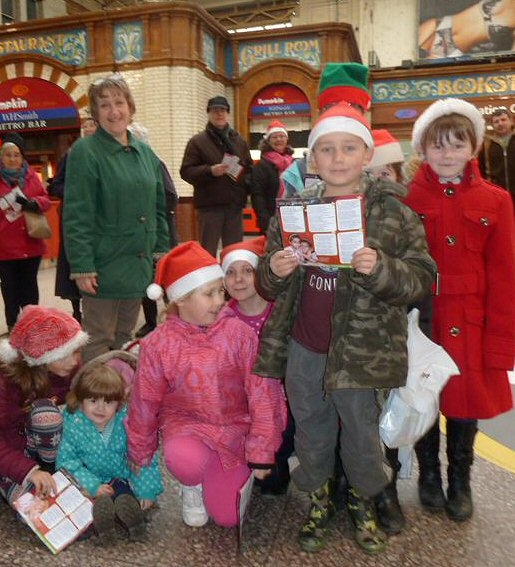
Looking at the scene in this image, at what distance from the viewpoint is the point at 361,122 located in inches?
70.2

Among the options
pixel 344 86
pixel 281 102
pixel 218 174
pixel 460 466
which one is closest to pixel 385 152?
pixel 344 86

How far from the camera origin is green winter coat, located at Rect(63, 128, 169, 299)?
98.8 inches

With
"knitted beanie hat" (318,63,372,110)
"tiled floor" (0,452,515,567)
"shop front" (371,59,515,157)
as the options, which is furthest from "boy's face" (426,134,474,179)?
"shop front" (371,59,515,157)

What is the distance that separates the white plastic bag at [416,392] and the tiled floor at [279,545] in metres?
0.37

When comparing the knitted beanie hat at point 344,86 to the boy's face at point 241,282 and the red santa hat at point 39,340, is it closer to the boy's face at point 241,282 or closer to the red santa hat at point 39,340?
the boy's face at point 241,282

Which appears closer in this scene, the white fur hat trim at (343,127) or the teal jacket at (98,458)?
→ the white fur hat trim at (343,127)

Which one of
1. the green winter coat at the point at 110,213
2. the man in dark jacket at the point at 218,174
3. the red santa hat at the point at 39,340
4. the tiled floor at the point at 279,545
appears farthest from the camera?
the man in dark jacket at the point at 218,174

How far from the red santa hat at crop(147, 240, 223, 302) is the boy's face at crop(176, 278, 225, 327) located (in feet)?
0.08

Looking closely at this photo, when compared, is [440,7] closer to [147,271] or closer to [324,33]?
[324,33]

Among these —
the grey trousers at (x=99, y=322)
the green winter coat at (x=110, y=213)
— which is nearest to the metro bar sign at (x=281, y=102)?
the green winter coat at (x=110, y=213)

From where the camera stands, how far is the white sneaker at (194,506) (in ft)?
6.57

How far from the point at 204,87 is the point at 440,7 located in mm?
7695

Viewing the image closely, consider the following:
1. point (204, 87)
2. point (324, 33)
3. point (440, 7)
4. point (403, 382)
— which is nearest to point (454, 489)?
point (403, 382)

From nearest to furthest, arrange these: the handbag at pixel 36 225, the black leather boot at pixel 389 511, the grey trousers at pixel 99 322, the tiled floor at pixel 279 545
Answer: the tiled floor at pixel 279 545 < the black leather boot at pixel 389 511 < the grey trousers at pixel 99 322 < the handbag at pixel 36 225
